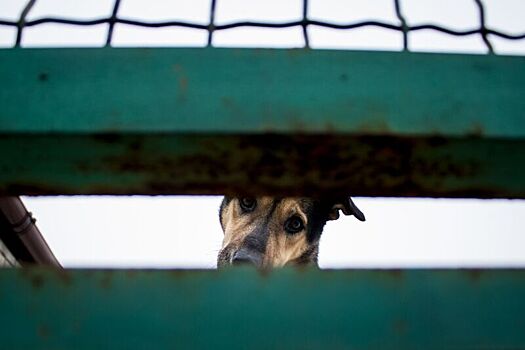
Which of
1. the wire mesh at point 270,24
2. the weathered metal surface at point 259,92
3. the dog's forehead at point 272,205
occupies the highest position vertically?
the dog's forehead at point 272,205

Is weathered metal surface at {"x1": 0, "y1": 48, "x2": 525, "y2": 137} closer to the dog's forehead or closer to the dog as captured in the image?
the dog

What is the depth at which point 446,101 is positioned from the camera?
114cm

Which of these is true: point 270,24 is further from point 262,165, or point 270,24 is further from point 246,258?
point 246,258

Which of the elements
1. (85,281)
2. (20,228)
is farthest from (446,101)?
(20,228)

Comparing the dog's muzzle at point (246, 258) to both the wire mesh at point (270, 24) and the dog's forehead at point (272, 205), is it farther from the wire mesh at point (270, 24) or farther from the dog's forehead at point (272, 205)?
the wire mesh at point (270, 24)

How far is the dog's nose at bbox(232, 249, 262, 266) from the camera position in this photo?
5602 mm

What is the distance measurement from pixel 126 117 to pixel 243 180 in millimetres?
246

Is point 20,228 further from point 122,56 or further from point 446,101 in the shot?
point 446,101

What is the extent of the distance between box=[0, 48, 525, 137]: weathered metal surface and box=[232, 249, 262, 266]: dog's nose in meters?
4.47

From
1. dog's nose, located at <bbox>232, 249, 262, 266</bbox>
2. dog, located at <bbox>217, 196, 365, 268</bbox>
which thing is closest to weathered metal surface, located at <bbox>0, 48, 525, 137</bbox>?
dog's nose, located at <bbox>232, 249, 262, 266</bbox>

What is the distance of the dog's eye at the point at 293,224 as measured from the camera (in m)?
6.91

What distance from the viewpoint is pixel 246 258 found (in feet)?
18.6

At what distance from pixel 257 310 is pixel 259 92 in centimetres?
40

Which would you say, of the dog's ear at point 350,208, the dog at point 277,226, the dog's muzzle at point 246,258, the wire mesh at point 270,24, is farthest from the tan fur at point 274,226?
the wire mesh at point 270,24
